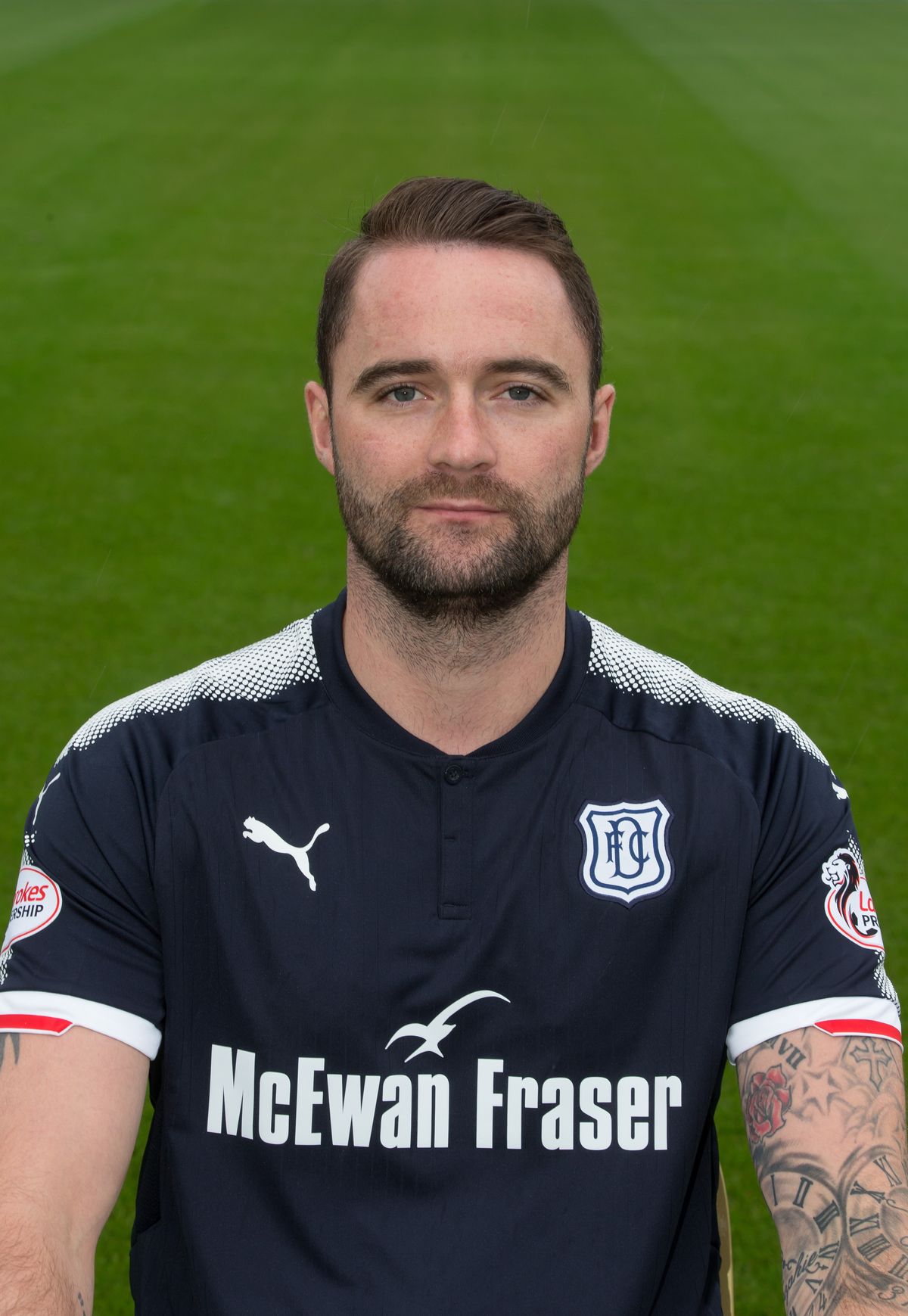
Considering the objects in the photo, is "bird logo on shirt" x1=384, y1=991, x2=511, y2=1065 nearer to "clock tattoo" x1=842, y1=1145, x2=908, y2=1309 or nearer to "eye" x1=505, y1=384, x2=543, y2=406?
"clock tattoo" x1=842, y1=1145, x2=908, y2=1309

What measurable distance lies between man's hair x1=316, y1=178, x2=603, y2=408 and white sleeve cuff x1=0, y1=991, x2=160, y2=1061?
0.97 metres

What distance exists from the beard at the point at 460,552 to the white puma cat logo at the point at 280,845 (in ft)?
1.22

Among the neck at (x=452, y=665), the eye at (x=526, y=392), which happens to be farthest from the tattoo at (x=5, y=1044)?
the eye at (x=526, y=392)

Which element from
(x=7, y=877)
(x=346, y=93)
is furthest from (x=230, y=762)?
(x=346, y=93)

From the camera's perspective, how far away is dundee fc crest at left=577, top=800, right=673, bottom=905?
2057 millimetres

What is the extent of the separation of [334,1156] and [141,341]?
833 cm

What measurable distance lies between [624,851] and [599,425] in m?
0.70

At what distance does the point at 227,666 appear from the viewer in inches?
89.7

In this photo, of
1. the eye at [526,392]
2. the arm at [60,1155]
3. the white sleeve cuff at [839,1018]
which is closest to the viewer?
the arm at [60,1155]

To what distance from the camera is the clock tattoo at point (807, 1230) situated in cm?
190

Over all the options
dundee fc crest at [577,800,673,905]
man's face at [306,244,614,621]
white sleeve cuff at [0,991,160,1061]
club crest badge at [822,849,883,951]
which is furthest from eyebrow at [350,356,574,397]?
white sleeve cuff at [0,991,160,1061]

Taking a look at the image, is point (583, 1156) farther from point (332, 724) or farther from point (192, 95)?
point (192, 95)

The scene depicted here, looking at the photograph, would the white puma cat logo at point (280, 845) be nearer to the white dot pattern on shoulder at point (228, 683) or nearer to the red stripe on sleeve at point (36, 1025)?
the white dot pattern on shoulder at point (228, 683)

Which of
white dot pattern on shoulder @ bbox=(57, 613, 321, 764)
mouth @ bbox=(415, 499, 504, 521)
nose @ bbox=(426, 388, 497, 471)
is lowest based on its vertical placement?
white dot pattern on shoulder @ bbox=(57, 613, 321, 764)
